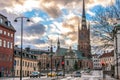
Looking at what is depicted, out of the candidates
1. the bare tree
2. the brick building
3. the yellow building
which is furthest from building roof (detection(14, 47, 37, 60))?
the bare tree

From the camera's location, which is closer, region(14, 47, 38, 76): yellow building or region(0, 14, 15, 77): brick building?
region(0, 14, 15, 77): brick building


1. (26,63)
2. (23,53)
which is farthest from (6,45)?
(26,63)

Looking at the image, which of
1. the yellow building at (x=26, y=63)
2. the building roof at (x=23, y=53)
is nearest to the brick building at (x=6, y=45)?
the yellow building at (x=26, y=63)

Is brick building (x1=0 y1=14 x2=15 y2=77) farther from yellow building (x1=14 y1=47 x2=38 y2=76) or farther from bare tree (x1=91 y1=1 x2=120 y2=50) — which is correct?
bare tree (x1=91 y1=1 x2=120 y2=50)

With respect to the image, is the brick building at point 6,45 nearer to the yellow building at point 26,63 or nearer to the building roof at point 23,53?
the yellow building at point 26,63

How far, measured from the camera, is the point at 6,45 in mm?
98562

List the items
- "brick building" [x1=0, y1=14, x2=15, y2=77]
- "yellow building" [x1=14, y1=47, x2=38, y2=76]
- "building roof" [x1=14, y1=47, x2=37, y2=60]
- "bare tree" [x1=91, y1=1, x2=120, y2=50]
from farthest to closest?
"building roof" [x1=14, y1=47, x2=37, y2=60] < "yellow building" [x1=14, y1=47, x2=38, y2=76] < "brick building" [x1=0, y1=14, x2=15, y2=77] < "bare tree" [x1=91, y1=1, x2=120, y2=50]

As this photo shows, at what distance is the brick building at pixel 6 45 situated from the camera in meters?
94.6

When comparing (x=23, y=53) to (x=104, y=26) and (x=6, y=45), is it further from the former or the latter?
(x=104, y=26)

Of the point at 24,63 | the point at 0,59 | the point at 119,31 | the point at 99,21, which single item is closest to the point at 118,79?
the point at 119,31

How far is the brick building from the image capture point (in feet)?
310

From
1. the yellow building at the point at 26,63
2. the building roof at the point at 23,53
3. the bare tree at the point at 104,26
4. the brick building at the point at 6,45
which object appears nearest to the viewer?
the bare tree at the point at 104,26

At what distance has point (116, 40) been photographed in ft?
223

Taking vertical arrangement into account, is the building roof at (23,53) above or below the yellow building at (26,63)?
above
